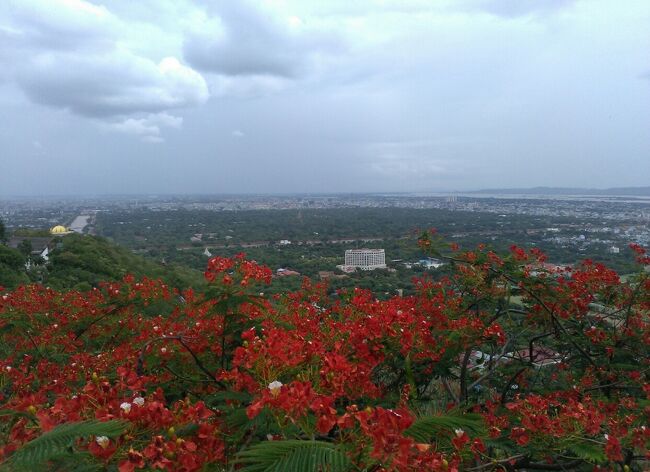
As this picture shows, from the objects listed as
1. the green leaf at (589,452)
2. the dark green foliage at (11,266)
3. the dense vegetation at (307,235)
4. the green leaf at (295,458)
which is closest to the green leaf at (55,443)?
the green leaf at (295,458)

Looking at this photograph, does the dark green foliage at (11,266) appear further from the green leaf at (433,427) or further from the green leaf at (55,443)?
the green leaf at (433,427)

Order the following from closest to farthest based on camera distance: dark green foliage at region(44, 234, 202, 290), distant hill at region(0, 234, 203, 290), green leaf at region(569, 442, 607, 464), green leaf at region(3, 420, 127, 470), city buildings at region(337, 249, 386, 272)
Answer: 1. green leaf at region(3, 420, 127, 470)
2. green leaf at region(569, 442, 607, 464)
3. distant hill at region(0, 234, 203, 290)
4. city buildings at region(337, 249, 386, 272)
5. dark green foliage at region(44, 234, 202, 290)

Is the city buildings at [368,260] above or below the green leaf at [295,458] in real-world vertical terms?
below

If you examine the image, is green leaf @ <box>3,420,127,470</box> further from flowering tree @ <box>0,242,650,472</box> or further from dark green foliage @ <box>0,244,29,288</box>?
dark green foliage @ <box>0,244,29,288</box>

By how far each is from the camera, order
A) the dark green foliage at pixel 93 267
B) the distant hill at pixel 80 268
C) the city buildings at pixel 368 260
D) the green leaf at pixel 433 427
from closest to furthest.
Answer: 1. the green leaf at pixel 433 427
2. the distant hill at pixel 80 268
3. the city buildings at pixel 368 260
4. the dark green foliage at pixel 93 267

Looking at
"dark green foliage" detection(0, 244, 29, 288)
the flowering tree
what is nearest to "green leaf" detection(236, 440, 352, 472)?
the flowering tree

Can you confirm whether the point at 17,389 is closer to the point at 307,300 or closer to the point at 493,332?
the point at 307,300

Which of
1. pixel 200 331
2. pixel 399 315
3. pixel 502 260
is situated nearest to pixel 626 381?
pixel 502 260

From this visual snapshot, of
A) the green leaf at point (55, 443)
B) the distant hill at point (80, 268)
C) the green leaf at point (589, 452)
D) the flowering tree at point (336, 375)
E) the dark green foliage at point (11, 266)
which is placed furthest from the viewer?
the distant hill at point (80, 268)
